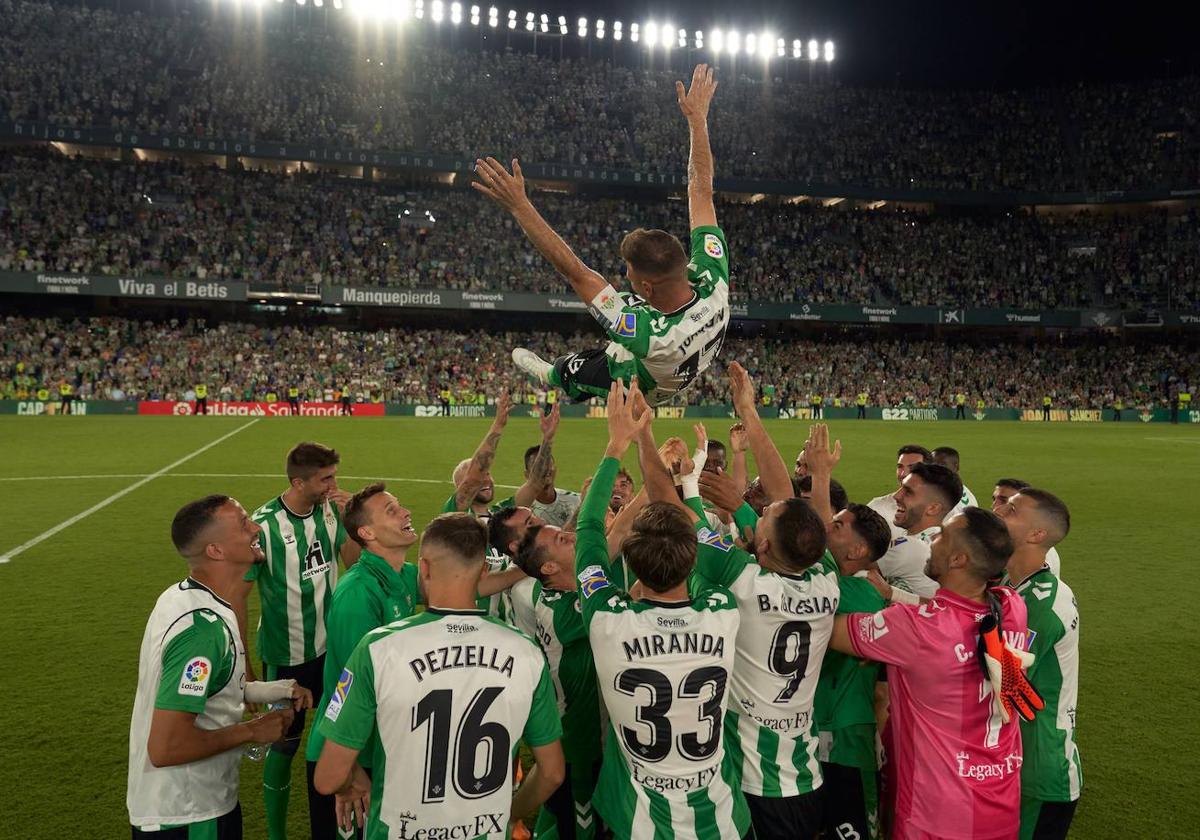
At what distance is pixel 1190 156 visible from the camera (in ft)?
167

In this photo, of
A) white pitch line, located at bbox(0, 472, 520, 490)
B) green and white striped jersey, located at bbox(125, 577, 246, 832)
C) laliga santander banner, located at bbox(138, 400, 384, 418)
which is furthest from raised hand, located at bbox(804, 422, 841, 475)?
laliga santander banner, located at bbox(138, 400, 384, 418)

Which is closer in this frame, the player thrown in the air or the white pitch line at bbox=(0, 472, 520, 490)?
the player thrown in the air

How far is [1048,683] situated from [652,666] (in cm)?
200

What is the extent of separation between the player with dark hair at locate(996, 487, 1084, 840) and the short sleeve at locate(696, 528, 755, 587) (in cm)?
132

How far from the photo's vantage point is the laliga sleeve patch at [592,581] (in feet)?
10.5

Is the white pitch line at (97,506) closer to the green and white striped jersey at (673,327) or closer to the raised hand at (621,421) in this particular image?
the green and white striped jersey at (673,327)

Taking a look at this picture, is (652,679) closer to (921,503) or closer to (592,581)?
(592,581)

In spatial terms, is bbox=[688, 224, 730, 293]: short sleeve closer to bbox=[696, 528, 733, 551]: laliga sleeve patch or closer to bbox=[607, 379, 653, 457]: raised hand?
bbox=[607, 379, 653, 457]: raised hand

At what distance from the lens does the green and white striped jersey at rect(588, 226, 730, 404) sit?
414 cm

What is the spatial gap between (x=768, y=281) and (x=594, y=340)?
35.3 feet

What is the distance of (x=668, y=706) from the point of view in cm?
303

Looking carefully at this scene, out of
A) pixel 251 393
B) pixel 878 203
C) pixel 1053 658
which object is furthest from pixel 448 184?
pixel 1053 658

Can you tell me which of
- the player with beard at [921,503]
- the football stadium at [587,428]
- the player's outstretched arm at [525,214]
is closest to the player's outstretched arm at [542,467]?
the football stadium at [587,428]

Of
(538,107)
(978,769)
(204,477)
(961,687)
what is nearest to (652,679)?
(961,687)
